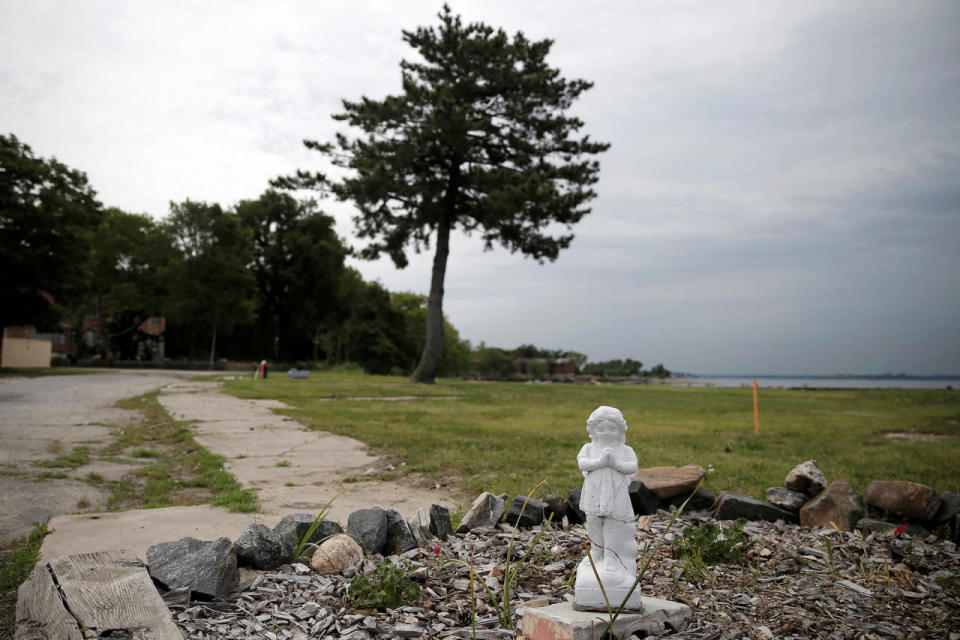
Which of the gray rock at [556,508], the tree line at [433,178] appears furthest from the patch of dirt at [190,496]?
the tree line at [433,178]

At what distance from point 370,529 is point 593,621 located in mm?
1526

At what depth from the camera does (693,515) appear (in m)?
4.28

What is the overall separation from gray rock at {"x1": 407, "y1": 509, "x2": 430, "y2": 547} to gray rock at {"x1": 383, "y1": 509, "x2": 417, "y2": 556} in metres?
0.05

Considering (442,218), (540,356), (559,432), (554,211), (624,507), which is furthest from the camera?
(540,356)

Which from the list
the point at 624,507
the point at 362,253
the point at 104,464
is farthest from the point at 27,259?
the point at 624,507

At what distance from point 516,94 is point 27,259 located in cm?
2111

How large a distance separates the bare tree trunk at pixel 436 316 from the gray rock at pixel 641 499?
18.0 meters

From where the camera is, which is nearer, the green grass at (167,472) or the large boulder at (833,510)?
the large boulder at (833,510)

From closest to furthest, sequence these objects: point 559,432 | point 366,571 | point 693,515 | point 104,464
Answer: point 366,571 < point 693,515 < point 104,464 < point 559,432

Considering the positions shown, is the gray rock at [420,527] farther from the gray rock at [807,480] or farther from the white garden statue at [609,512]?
the gray rock at [807,480]

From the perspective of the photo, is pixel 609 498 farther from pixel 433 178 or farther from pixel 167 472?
pixel 433 178

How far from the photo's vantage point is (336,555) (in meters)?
3.04

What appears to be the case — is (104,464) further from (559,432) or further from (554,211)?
(554,211)

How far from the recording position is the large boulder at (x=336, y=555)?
2.99 metres
